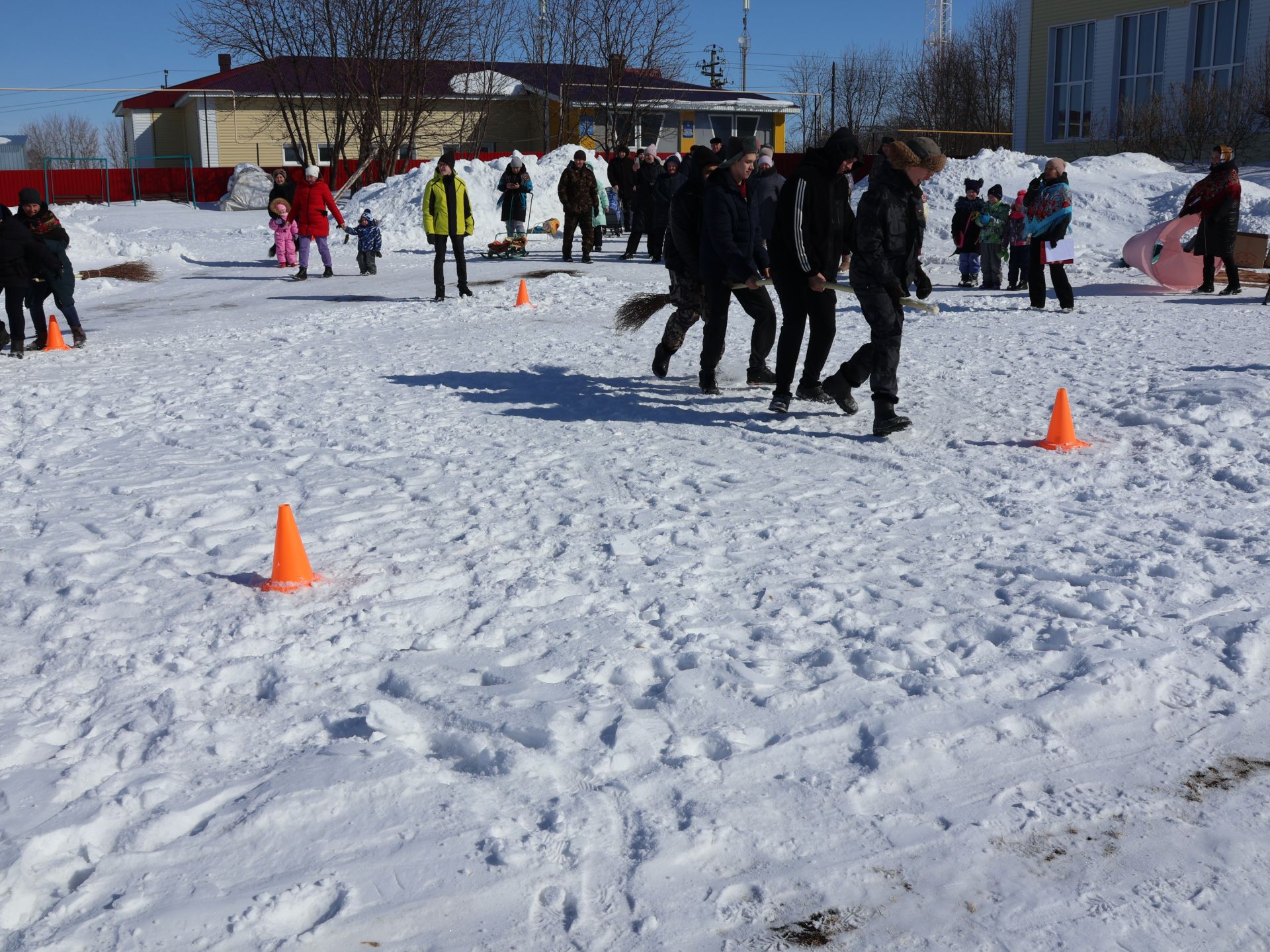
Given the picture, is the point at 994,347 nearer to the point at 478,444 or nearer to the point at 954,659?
the point at 478,444

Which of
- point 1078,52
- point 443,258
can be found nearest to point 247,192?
point 1078,52

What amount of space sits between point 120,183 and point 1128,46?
111 ft

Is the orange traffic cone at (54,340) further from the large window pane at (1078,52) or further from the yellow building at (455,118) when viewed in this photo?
the yellow building at (455,118)

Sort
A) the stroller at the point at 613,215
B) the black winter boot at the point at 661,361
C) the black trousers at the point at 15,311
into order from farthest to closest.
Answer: the stroller at the point at 613,215 → the black trousers at the point at 15,311 → the black winter boot at the point at 661,361

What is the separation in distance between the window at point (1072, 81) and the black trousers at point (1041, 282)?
1793cm

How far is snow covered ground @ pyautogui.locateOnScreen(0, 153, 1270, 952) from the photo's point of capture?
263 centimetres

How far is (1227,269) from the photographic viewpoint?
13.2 meters

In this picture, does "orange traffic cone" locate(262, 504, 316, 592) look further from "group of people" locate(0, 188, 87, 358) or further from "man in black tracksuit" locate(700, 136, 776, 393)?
"group of people" locate(0, 188, 87, 358)

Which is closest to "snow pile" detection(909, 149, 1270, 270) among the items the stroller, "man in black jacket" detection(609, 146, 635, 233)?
"man in black jacket" detection(609, 146, 635, 233)

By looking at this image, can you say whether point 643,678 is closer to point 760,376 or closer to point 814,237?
point 814,237

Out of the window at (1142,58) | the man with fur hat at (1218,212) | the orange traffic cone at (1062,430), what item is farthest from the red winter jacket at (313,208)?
the window at (1142,58)

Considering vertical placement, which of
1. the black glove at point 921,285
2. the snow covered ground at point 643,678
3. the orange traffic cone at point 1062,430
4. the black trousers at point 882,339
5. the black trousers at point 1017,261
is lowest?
the snow covered ground at point 643,678

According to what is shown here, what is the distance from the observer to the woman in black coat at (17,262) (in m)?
10.3

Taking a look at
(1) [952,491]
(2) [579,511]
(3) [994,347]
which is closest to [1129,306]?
(3) [994,347]
